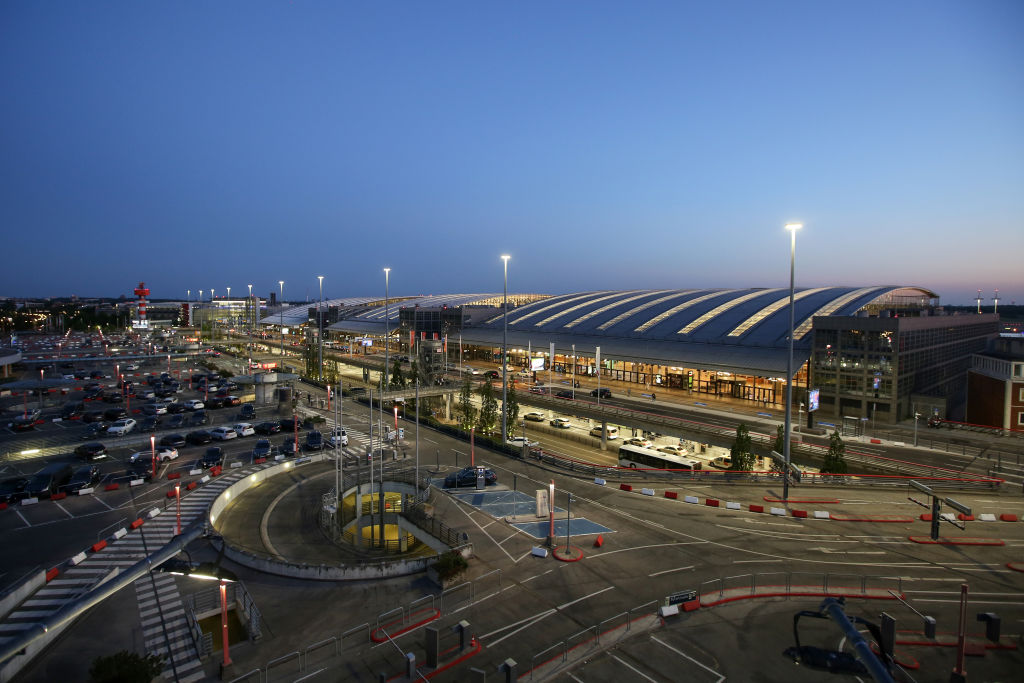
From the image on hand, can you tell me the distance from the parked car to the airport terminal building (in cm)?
1541

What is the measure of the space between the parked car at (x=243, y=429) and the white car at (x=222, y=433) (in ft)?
1.09

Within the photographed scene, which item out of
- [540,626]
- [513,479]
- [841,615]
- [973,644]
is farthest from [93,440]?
[973,644]

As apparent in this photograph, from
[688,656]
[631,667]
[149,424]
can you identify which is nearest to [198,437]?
[149,424]

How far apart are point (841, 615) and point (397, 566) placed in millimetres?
17216

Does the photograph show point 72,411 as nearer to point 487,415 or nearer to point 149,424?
point 149,424

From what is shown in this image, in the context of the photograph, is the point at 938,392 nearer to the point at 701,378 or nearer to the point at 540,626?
the point at 701,378

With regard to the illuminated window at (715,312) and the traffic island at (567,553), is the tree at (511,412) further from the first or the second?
the illuminated window at (715,312)

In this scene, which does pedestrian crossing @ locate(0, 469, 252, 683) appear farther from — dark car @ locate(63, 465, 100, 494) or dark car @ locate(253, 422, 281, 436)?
dark car @ locate(253, 422, 281, 436)

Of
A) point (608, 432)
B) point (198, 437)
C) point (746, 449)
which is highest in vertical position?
point (746, 449)

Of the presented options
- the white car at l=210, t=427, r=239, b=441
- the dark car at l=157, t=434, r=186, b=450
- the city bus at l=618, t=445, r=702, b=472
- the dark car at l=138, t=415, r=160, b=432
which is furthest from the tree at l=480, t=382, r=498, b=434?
the dark car at l=138, t=415, r=160, b=432

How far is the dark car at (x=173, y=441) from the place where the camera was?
44344mm

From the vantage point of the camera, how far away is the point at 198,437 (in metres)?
45.9

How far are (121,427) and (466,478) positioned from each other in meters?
36.8

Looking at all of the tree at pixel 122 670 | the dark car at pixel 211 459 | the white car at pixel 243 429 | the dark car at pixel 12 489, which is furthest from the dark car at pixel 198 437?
the tree at pixel 122 670
